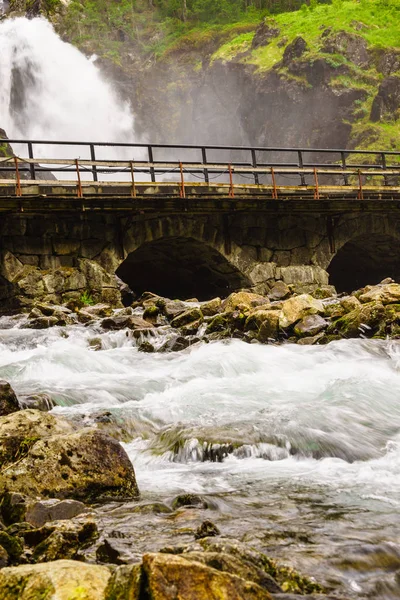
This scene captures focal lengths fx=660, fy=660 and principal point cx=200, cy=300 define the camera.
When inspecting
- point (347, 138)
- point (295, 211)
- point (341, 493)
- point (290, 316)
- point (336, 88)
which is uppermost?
point (336, 88)

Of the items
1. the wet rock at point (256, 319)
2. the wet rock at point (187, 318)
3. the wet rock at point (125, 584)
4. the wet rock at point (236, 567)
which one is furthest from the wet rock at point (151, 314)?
the wet rock at point (125, 584)

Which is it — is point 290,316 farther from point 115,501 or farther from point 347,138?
point 347,138

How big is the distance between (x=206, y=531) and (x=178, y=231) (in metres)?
14.3

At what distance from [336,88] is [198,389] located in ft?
129

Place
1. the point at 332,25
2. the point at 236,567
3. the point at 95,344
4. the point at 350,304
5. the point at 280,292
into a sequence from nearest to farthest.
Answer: the point at 236,567
the point at 95,344
the point at 350,304
the point at 280,292
the point at 332,25

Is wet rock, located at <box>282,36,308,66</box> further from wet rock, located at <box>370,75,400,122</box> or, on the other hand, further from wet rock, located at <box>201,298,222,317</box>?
wet rock, located at <box>201,298,222,317</box>

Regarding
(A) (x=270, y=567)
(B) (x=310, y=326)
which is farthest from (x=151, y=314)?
(A) (x=270, y=567)

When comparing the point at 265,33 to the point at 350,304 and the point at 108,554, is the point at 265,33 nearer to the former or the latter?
the point at 350,304

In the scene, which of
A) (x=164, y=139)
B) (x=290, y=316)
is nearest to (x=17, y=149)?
(x=164, y=139)

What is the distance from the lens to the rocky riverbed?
9.70 ft

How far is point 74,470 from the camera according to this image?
182 inches

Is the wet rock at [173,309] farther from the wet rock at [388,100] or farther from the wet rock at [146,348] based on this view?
the wet rock at [388,100]

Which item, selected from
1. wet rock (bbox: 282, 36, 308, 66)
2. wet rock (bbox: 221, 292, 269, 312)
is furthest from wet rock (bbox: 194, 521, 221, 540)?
wet rock (bbox: 282, 36, 308, 66)

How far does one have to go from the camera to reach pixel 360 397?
7629 mm
